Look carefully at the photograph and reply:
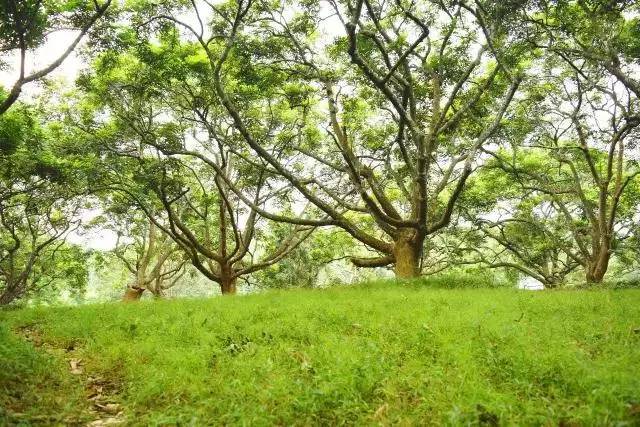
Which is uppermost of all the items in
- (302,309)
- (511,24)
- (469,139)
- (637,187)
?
(511,24)

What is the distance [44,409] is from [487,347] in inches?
217

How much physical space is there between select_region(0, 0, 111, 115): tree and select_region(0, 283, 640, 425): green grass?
470 cm

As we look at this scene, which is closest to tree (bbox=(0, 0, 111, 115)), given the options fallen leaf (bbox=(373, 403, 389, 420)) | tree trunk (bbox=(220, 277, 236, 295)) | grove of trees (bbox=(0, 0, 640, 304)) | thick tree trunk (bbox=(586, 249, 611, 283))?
grove of trees (bbox=(0, 0, 640, 304))

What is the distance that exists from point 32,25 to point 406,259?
1147 cm

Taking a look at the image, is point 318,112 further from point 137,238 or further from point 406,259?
point 137,238

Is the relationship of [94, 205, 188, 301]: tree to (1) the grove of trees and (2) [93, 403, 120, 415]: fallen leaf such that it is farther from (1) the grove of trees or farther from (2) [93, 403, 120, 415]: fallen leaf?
(2) [93, 403, 120, 415]: fallen leaf

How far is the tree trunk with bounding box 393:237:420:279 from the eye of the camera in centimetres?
1423

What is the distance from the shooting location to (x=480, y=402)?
171 inches

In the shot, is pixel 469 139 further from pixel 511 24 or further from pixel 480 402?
pixel 480 402

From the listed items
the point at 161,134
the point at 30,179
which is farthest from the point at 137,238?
the point at 161,134

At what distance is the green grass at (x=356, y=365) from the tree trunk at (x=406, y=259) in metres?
4.96

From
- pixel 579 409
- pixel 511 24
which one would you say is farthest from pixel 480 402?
pixel 511 24

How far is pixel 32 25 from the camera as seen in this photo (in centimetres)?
822

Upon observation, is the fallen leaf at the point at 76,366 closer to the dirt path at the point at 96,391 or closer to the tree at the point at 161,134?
the dirt path at the point at 96,391
